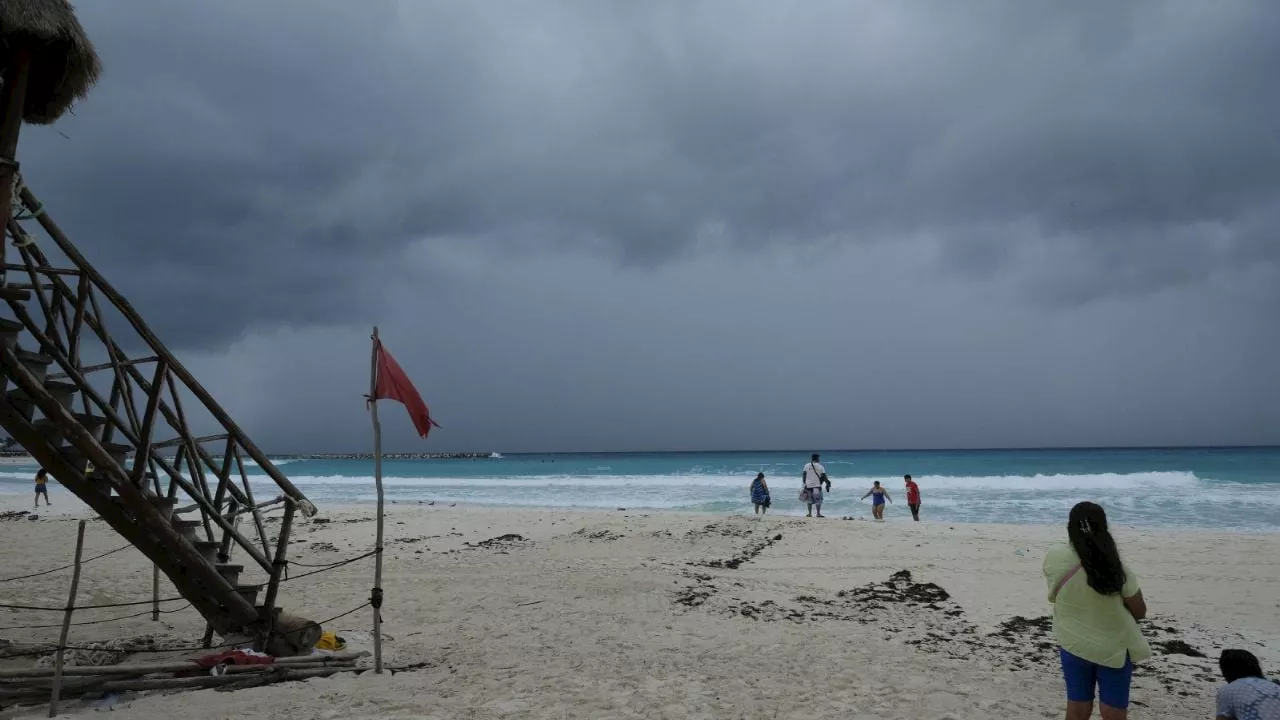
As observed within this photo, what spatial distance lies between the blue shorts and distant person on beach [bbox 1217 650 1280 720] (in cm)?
49

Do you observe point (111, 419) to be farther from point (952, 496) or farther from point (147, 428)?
point (952, 496)

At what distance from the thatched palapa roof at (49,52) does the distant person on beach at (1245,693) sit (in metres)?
10.2

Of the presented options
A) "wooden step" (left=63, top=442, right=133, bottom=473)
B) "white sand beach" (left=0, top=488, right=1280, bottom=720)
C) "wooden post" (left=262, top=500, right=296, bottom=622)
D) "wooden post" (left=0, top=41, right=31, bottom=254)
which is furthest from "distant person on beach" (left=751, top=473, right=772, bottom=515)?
"wooden post" (left=0, top=41, right=31, bottom=254)

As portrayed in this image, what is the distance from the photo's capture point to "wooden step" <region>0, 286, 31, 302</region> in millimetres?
5492

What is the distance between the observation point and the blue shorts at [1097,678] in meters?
4.37

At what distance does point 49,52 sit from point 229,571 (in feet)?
18.0

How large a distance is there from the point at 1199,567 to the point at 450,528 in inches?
722

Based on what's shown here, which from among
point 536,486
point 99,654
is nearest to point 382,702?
point 99,654

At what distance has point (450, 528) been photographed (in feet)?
69.3

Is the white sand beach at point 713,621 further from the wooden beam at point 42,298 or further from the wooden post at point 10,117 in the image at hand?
the wooden post at point 10,117

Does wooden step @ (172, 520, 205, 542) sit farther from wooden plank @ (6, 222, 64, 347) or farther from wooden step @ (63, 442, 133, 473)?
wooden plank @ (6, 222, 64, 347)

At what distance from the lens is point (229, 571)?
7.32 metres

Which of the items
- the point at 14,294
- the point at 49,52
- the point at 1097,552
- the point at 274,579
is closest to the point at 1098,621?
the point at 1097,552

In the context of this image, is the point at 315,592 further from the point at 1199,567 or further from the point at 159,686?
the point at 1199,567
